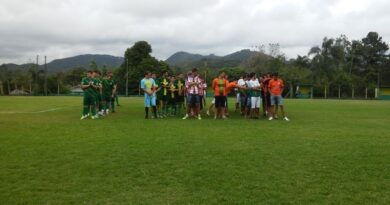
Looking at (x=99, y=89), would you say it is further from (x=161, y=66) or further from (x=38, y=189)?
(x=161, y=66)

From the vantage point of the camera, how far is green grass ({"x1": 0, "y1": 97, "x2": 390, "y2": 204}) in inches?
232

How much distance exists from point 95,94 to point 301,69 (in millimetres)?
75151

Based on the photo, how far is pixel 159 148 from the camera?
30.6 feet

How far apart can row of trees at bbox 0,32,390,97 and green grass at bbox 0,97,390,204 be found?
60.5 metres

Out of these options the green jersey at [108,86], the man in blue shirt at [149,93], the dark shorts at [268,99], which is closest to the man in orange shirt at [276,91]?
the dark shorts at [268,99]

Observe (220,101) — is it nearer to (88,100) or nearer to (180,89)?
(180,89)

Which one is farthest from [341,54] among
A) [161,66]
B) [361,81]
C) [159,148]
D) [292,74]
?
[159,148]

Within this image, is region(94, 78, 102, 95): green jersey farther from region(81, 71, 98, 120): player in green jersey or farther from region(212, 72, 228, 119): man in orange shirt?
region(212, 72, 228, 119): man in orange shirt

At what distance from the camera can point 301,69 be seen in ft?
291

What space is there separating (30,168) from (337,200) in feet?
15.8

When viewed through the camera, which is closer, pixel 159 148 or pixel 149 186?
pixel 149 186

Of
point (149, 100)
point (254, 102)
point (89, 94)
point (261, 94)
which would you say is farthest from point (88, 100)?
point (261, 94)

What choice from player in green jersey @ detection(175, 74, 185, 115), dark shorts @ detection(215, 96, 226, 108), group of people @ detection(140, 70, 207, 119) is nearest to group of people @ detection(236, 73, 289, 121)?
dark shorts @ detection(215, 96, 226, 108)

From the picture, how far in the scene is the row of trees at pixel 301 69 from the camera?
79.0 meters
